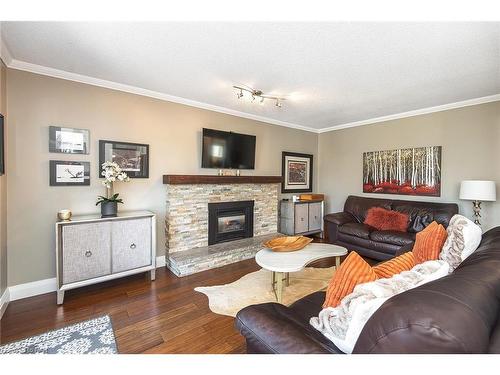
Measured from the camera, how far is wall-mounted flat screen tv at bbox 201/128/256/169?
144 inches

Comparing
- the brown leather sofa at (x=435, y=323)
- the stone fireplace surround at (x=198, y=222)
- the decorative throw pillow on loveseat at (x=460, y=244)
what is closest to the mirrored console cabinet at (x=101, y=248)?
the stone fireplace surround at (x=198, y=222)

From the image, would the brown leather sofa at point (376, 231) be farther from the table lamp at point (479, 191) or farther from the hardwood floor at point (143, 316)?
the hardwood floor at point (143, 316)

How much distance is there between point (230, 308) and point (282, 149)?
3401 millimetres

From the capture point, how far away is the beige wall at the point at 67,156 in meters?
2.38

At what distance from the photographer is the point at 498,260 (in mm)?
1071

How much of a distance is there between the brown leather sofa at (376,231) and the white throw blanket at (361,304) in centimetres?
230

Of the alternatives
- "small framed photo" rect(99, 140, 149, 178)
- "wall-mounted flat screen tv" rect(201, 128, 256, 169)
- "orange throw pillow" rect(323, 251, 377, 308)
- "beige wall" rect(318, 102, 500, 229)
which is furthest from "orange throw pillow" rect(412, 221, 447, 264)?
"small framed photo" rect(99, 140, 149, 178)

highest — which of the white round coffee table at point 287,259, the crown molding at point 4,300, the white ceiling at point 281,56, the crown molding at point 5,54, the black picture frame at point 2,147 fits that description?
the white ceiling at point 281,56

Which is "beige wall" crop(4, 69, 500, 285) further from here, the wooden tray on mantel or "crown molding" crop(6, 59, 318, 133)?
the wooden tray on mantel

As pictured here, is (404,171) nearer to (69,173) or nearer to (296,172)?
(296,172)

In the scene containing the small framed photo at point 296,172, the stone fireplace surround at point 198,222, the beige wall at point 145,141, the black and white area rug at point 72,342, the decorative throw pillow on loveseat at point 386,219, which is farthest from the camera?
the small framed photo at point 296,172

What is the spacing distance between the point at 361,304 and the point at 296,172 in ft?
14.2
